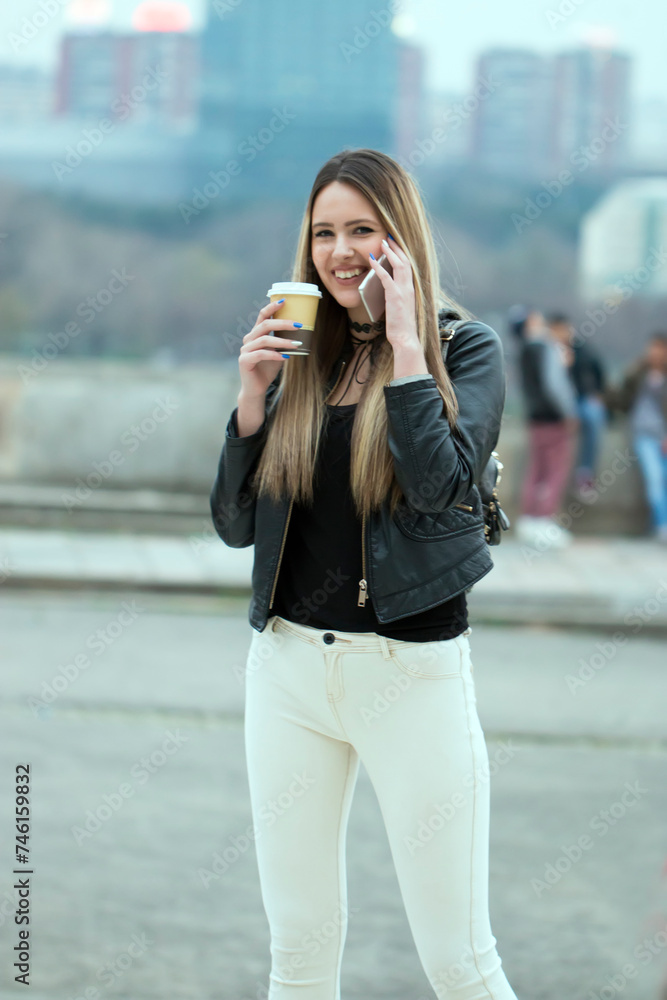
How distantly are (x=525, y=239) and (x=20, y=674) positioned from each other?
29.2ft

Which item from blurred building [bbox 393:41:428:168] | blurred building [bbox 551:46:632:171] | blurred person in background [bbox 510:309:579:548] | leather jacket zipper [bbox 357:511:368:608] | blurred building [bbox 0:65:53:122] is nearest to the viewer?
leather jacket zipper [bbox 357:511:368:608]

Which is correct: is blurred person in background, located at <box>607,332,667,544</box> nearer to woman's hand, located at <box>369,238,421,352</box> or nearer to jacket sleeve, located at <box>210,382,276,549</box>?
jacket sleeve, located at <box>210,382,276,549</box>

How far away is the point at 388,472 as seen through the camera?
1.90 metres

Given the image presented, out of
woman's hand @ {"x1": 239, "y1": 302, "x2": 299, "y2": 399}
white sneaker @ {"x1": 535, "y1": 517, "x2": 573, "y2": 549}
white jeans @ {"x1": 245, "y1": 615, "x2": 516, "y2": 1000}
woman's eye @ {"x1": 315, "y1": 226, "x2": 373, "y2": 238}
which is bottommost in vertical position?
white sneaker @ {"x1": 535, "y1": 517, "x2": 573, "y2": 549}

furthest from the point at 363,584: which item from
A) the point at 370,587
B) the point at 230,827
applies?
the point at 230,827

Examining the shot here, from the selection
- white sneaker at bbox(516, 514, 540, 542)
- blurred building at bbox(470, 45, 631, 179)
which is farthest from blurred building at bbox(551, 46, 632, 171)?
white sneaker at bbox(516, 514, 540, 542)

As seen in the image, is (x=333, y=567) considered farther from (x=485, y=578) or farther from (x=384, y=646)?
(x=485, y=578)

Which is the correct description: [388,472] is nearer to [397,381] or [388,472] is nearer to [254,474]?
[397,381]

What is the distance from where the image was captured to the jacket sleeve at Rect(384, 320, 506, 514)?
1807mm

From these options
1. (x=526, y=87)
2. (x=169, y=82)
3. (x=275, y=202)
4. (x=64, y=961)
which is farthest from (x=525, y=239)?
(x=64, y=961)

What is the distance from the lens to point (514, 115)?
12984mm

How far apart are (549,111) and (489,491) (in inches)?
478

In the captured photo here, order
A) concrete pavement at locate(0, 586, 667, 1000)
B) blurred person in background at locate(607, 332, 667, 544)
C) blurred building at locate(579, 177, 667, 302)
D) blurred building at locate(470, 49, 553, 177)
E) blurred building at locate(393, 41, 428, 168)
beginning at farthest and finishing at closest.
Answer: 1. blurred building at locate(470, 49, 553, 177)
2. blurred building at locate(393, 41, 428, 168)
3. blurred building at locate(579, 177, 667, 302)
4. blurred person in background at locate(607, 332, 667, 544)
5. concrete pavement at locate(0, 586, 667, 1000)

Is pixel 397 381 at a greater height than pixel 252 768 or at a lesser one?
greater
